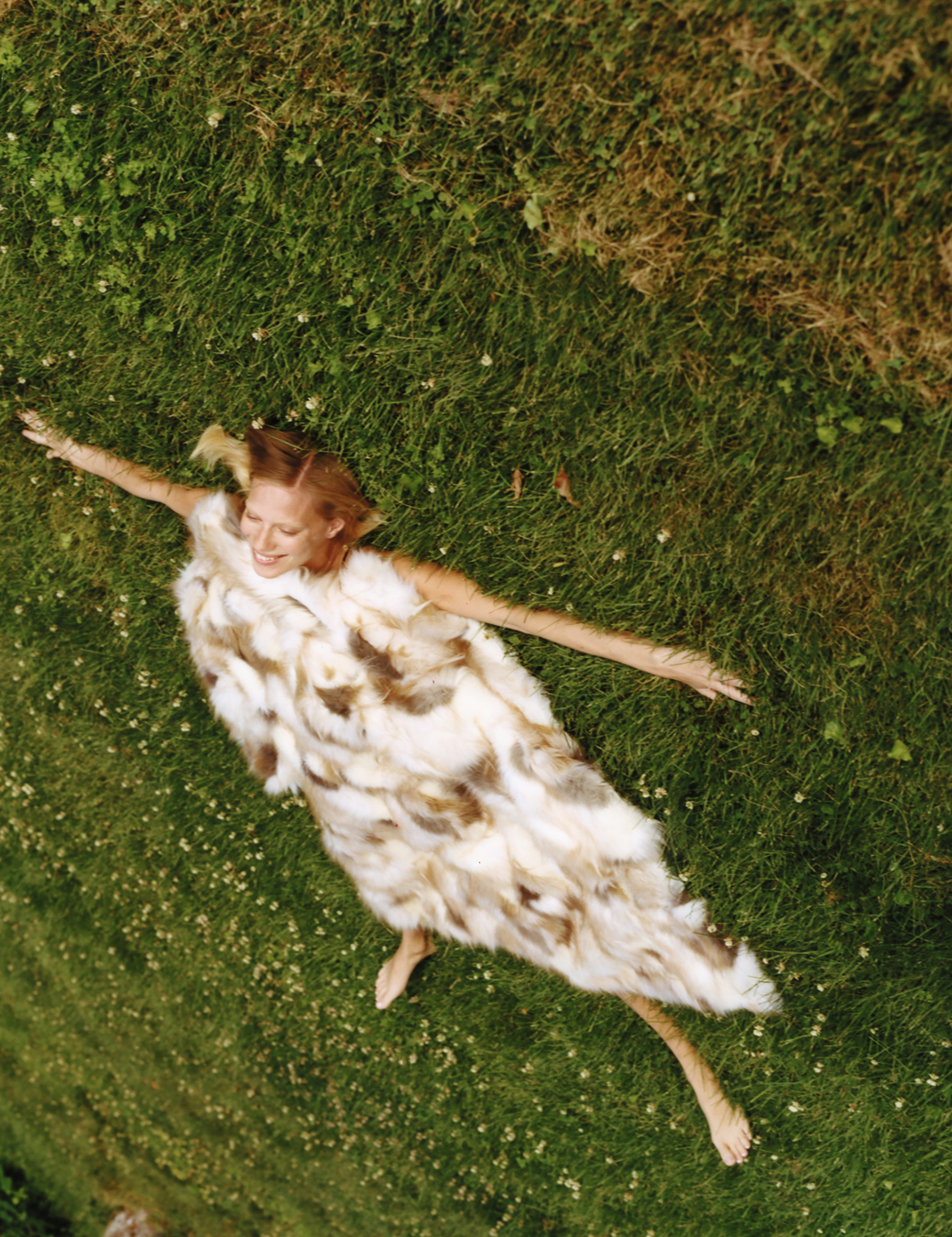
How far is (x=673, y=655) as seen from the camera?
3881 mm

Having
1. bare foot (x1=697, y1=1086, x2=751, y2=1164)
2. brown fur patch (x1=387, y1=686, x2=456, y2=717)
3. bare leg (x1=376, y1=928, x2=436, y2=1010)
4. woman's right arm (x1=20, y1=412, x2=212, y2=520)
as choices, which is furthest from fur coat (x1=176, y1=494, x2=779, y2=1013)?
bare foot (x1=697, y1=1086, x2=751, y2=1164)

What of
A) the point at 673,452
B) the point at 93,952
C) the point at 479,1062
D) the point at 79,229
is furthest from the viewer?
the point at 93,952

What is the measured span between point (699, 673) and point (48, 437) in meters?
3.76

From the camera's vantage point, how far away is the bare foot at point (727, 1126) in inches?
166

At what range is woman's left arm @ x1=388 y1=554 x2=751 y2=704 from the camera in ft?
12.7

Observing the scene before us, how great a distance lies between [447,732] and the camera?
390cm

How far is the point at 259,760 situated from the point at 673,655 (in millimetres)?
2292

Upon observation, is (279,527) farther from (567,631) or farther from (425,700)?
(567,631)

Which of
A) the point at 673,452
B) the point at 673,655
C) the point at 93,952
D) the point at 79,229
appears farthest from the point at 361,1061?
the point at 79,229

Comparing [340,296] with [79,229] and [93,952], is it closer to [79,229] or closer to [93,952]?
[79,229]

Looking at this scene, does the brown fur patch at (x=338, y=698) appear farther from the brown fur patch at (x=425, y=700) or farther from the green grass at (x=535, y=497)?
the green grass at (x=535, y=497)

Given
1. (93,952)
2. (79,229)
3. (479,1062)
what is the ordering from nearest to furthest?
(79,229) → (479,1062) → (93,952)

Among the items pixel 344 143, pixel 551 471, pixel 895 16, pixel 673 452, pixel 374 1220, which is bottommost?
pixel 374 1220

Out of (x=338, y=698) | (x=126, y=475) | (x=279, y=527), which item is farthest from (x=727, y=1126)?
(x=126, y=475)
